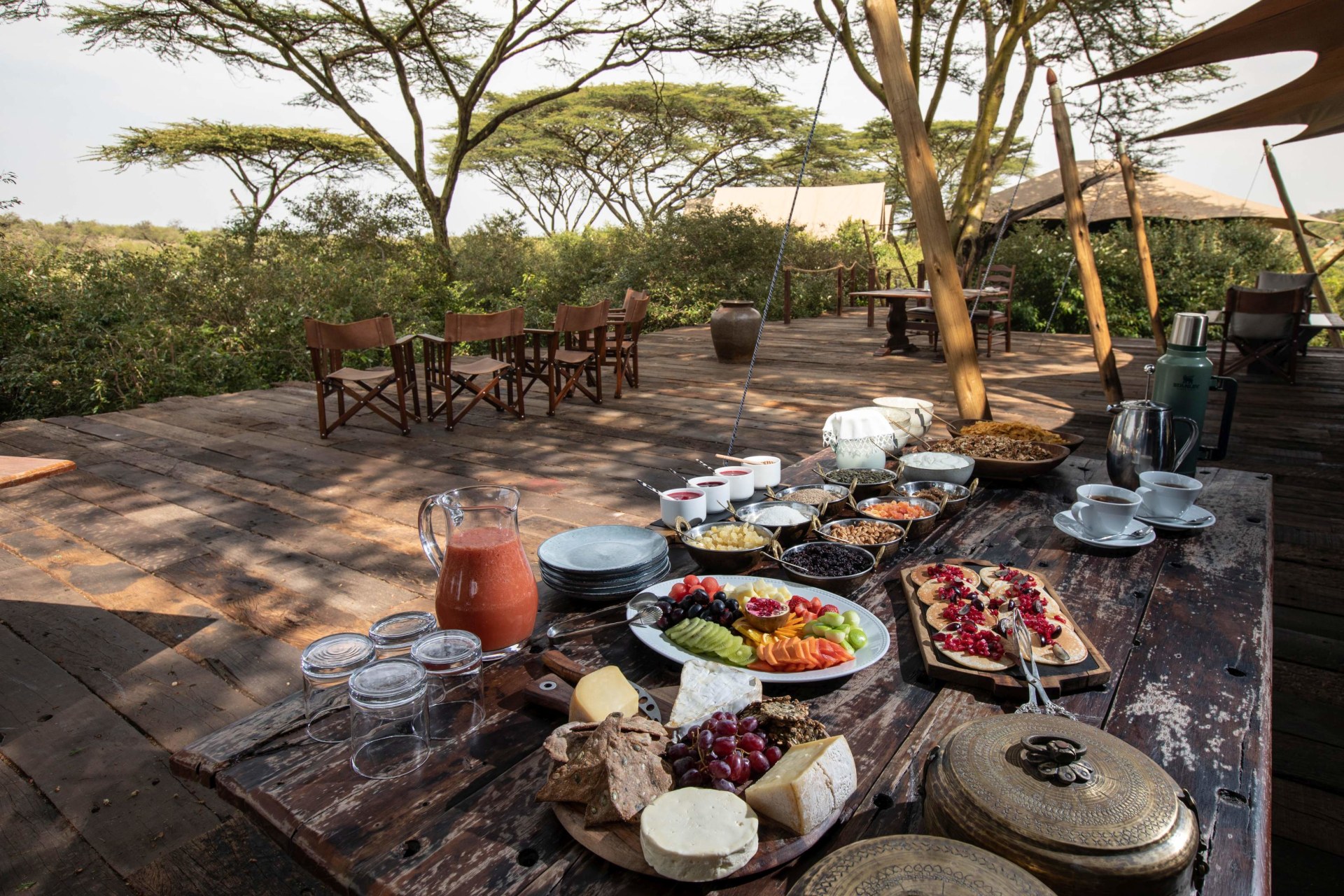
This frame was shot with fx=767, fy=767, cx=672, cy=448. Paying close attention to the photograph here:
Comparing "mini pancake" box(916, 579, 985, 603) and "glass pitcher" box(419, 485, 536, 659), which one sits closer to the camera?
"glass pitcher" box(419, 485, 536, 659)

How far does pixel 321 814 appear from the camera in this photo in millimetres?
857

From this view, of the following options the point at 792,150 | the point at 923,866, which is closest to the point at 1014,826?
the point at 923,866

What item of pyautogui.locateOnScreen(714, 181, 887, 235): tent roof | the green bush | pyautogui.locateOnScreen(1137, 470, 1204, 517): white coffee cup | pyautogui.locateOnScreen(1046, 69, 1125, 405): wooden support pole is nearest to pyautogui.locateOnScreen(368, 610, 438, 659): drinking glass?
pyautogui.locateOnScreen(1137, 470, 1204, 517): white coffee cup

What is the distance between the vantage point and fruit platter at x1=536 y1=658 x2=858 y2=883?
2.46 ft

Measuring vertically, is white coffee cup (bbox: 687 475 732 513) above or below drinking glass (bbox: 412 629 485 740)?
above

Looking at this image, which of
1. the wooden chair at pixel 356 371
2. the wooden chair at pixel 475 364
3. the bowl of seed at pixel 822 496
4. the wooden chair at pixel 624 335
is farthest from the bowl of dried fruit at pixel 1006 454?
the wooden chair at pixel 624 335

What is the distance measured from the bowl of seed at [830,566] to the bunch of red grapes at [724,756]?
1.77 feet

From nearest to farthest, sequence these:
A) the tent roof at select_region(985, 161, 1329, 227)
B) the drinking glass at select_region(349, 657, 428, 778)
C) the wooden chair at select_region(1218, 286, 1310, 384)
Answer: the drinking glass at select_region(349, 657, 428, 778) → the wooden chair at select_region(1218, 286, 1310, 384) → the tent roof at select_region(985, 161, 1329, 227)

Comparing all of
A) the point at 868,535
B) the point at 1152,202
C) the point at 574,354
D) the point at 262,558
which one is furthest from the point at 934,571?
the point at 1152,202

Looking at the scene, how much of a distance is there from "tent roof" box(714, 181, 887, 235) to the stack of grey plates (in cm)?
2010

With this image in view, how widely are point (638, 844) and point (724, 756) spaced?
0.13 meters

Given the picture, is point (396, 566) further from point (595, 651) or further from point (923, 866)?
point (923, 866)

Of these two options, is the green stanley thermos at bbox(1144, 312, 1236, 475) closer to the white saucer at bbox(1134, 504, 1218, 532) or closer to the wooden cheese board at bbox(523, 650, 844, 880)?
the white saucer at bbox(1134, 504, 1218, 532)

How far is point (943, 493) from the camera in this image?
1852mm
